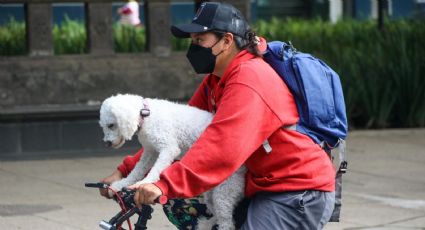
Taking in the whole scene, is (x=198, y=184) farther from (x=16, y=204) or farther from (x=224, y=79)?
(x=16, y=204)

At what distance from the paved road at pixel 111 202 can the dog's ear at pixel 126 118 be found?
3435 mm

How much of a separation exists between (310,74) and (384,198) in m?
A: 4.80

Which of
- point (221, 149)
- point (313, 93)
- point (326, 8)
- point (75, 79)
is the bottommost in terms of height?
point (326, 8)

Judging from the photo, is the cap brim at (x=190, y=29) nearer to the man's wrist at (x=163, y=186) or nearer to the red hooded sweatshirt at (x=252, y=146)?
the red hooded sweatshirt at (x=252, y=146)

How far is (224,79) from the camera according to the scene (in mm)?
3789

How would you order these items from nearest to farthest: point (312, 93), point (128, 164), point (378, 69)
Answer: point (312, 93) < point (128, 164) < point (378, 69)

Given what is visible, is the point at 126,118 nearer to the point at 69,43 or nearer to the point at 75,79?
the point at 75,79

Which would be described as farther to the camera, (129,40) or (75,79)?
(129,40)

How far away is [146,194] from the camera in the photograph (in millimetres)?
3504

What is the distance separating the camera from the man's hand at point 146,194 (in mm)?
3480

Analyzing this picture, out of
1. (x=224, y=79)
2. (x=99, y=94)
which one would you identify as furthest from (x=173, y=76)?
(x=224, y=79)

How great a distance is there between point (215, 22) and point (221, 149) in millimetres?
513

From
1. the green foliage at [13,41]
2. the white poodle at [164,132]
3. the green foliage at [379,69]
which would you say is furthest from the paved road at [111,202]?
the white poodle at [164,132]

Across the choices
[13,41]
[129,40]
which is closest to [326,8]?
[129,40]
